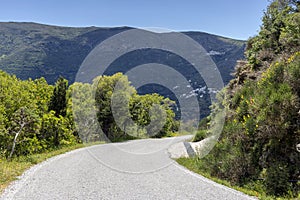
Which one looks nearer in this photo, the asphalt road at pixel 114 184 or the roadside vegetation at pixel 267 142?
the asphalt road at pixel 114 184

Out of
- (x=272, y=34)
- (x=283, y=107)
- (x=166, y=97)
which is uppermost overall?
(x=272, y=34)

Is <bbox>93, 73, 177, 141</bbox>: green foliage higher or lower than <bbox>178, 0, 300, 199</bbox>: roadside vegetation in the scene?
lower

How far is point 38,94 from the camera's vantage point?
1118 inches

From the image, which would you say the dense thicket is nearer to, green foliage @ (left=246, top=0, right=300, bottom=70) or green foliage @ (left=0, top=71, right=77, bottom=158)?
green foliage @ (left=246, top=0, right=300, bottom=70)

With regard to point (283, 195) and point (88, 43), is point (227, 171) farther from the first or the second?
point (88, 43)

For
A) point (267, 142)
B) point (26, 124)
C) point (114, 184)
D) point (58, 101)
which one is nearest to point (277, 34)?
point (267, 142)

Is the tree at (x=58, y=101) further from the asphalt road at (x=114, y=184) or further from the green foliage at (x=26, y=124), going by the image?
the asphalt road at (x=114, y=184)

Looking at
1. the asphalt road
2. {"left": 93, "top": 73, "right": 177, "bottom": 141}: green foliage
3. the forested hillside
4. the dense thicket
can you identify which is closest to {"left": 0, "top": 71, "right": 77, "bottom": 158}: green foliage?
the forested hillside

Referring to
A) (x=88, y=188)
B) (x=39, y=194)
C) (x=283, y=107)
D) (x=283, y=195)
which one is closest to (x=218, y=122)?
(x=283, y=107)

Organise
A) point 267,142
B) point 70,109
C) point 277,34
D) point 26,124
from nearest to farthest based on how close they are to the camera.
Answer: point 267,142 < point 277,34 < point 26,124 < point 70,109

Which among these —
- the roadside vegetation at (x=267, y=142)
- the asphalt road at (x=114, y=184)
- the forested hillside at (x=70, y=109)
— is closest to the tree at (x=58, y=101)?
the forested hillside at (x=70, y=109)

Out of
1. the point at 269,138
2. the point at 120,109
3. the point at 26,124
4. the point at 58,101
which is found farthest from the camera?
the point at 120,109

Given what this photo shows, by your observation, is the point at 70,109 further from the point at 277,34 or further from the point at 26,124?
the point at 277,34

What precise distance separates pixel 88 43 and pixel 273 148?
642 feet
